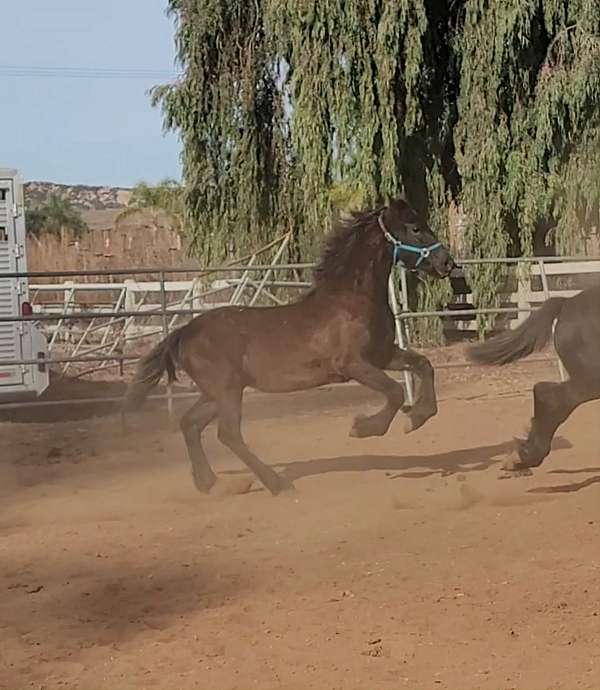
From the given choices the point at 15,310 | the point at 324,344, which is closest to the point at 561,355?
the point at 324,344

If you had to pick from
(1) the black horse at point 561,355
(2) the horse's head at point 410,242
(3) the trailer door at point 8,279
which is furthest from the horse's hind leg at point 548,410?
(3) the trailer door at point 8,279

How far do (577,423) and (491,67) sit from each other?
6.30 metres

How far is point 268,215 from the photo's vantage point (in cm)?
1556

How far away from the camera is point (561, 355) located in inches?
254

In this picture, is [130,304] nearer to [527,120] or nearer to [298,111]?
[298,111]

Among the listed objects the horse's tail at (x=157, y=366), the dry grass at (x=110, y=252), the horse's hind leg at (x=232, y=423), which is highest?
the dry grass at (x=110, y=252)

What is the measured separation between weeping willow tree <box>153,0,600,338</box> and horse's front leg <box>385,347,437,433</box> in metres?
7.49

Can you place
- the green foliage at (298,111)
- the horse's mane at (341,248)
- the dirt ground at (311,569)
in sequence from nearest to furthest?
1. the dirt ground at (311,569)
2. the horse's mane at (341,248)
3. the green foliage at (298,111)

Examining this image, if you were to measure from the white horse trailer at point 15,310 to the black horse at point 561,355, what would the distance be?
19.8 ft

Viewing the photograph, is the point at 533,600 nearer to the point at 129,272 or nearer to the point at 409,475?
the point at 409,475

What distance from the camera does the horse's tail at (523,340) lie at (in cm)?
673

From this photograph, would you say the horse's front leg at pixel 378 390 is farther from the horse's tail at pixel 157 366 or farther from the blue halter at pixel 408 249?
the horse's tail at pixel 157 366

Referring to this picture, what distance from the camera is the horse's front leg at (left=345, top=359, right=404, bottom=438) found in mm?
6684

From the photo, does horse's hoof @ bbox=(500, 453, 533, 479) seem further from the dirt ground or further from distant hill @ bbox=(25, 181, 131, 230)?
distant hill @ bbox=(25, 181, 131, 230)
